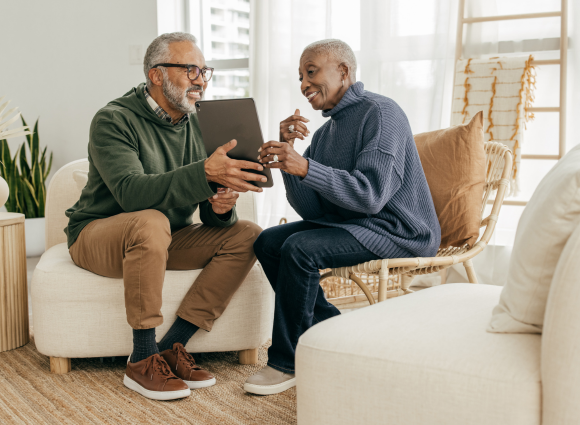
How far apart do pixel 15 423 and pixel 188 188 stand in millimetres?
732

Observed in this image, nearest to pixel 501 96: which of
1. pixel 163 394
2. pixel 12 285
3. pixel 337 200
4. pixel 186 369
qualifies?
pixel 337 200

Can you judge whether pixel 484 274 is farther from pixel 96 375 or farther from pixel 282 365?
pixel 96 375

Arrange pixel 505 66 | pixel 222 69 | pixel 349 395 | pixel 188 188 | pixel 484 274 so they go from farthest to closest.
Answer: pixel 222 69
pixel 484 274
pixel 505 66
pixel 188 188
pixel 349 395

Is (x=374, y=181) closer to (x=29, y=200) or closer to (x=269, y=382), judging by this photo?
(x=269, y=382)

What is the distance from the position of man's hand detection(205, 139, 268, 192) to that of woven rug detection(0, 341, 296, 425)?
589mm

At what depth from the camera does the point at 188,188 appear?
1.53 metres

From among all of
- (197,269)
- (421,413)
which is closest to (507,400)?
(421,413)

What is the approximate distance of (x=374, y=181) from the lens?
1515 mm

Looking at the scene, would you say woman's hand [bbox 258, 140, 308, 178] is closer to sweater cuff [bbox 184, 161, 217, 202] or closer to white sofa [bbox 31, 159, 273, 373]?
sweater cuff [bbox 184, 161, 217, 202]

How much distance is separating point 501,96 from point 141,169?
1.73 m

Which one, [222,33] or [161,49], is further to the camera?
[222,33]

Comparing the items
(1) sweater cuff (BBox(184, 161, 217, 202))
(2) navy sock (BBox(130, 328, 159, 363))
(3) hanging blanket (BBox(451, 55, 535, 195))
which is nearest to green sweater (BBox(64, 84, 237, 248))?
(1) sweater cuff (BBox(184, 161, 217, 202))

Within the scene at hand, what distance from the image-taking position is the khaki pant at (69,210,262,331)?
60.2 inches

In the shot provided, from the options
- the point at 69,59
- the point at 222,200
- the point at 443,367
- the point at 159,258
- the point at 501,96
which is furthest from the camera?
the point at 69,59
